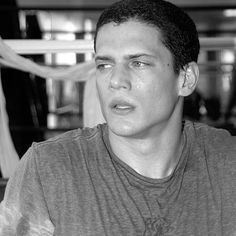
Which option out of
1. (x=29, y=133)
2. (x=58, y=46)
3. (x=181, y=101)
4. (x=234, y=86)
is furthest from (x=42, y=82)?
(x=181, y=101)

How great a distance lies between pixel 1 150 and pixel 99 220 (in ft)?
3.10

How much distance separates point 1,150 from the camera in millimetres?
1984

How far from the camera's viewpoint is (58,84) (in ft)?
17.5

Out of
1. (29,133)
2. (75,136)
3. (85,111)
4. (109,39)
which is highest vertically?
(109,39)

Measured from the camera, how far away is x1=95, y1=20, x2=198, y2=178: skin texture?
3.93ft

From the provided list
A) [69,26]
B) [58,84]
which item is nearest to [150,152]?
[58,84]

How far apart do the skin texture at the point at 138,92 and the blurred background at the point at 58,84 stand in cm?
138

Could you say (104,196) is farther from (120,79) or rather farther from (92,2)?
(92,2)

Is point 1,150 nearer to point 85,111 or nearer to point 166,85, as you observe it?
point 85,111

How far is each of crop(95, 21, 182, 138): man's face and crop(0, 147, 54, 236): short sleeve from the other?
221 millimetres

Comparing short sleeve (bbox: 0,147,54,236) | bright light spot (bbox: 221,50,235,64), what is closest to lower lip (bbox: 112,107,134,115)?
short sleeve (bbox: 0,147,54,236)

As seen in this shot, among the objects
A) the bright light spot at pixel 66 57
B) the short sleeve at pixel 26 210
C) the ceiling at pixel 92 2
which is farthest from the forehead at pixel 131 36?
the ceiling at pixel 92 2

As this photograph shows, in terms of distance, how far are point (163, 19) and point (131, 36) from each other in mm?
97

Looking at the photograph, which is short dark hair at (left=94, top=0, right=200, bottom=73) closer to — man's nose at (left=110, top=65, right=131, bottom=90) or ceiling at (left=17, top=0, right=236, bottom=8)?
man's nose at (left=110, top=65, right=131, bottom=90)
